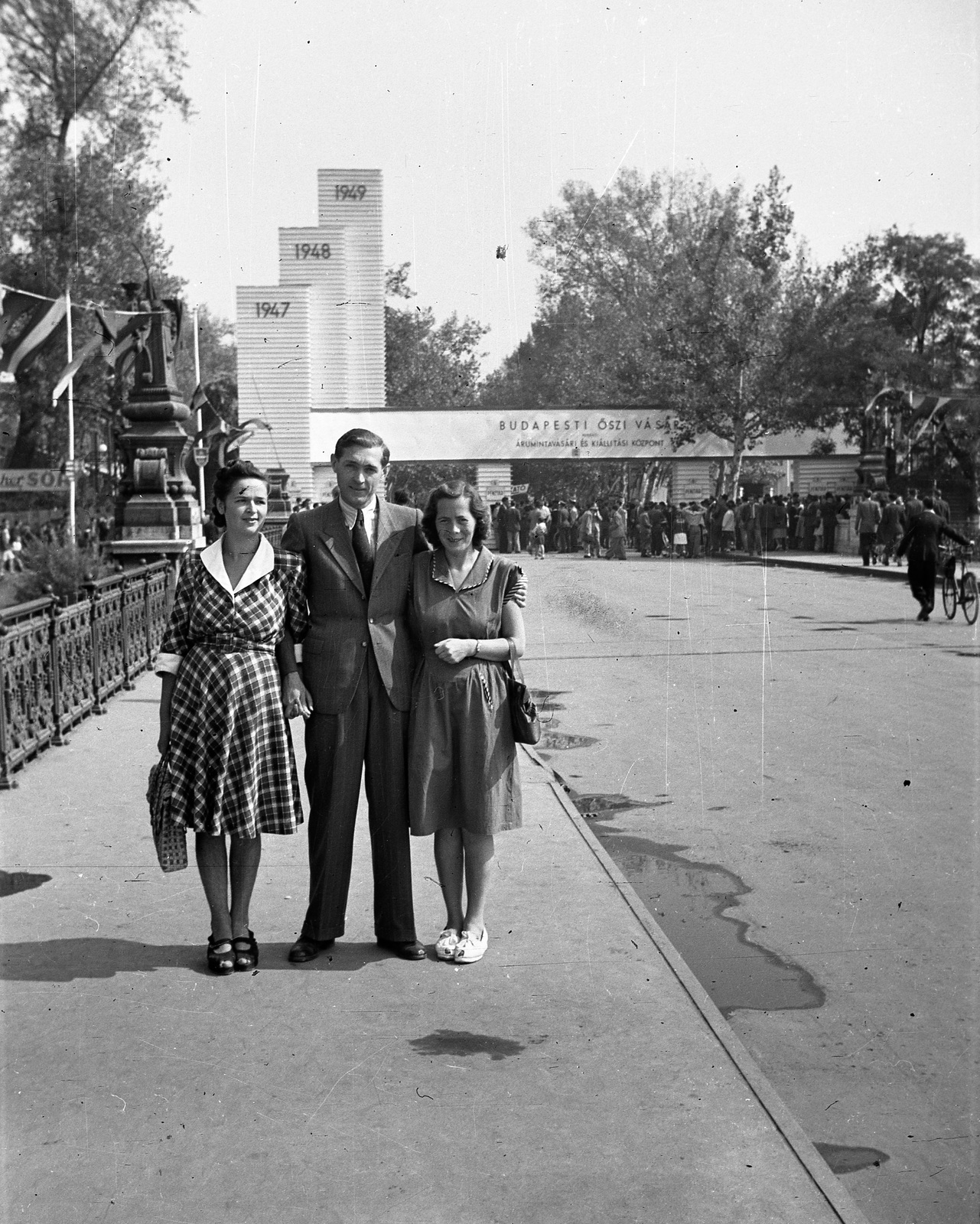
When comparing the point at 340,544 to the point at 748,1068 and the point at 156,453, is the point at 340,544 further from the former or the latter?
the point at 156,453

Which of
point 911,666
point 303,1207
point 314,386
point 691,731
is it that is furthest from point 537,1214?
point 314,386

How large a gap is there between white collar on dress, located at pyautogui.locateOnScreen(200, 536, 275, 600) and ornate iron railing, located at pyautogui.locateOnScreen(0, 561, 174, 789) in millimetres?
3435

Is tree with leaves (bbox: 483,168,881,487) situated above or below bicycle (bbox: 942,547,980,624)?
above

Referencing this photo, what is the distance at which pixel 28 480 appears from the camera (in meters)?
45.2

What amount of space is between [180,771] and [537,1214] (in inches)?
82.4

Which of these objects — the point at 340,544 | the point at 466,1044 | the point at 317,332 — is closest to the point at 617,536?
the point at 317,332

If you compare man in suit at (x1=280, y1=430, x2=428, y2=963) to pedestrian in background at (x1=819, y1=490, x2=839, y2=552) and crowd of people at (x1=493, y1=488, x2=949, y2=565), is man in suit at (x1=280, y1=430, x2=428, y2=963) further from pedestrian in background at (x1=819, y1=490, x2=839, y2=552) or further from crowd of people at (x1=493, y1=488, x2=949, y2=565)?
pedestrian in background at (x1=819, y1=490, x2=839, y2=552)

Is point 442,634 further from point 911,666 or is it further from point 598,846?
point 911,666

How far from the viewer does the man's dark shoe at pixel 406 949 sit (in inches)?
188

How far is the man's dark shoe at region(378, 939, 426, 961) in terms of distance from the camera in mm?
4770

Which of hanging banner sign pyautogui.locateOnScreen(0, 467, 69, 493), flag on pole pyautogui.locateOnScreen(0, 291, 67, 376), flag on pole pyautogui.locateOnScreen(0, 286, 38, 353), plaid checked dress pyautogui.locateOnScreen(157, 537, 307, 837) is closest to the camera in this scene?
plaid checked dress pyautogui.locateOnScreen(157, 537, 307, 837)

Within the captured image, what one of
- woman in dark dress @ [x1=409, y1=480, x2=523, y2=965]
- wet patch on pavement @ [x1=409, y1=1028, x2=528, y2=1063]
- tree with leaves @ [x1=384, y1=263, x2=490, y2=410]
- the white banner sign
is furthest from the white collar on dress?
tree with leaves @ [x1=384, y1=263, x2=490, y2=410]

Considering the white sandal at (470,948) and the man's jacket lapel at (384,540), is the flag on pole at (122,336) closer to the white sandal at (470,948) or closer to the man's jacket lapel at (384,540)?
the man's jacket lapel at (384,540)

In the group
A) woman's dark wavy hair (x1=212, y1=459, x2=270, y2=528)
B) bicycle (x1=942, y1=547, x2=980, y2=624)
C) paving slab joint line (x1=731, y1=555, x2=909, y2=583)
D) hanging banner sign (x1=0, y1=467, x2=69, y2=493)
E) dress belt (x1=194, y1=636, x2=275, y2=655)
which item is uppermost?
hanging banner sign (x1=0, y1=467, x2=69, y2=493)
